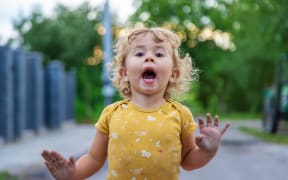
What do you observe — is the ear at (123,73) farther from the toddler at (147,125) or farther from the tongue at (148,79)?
the tongue at (148,79)

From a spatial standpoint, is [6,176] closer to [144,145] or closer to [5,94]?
[144,145]

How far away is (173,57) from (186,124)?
0.35 metres

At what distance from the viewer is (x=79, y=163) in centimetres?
394

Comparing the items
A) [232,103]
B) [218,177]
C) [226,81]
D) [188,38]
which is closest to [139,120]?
[218,177]

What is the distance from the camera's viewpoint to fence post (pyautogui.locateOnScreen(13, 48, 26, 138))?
2097 cm

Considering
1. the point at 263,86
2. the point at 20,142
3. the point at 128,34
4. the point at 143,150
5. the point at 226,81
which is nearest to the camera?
the point at 143,150

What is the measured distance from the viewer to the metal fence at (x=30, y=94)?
63.3 feet

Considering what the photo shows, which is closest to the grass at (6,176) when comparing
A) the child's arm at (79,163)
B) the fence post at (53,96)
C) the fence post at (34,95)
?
the child's arm at (79,163)

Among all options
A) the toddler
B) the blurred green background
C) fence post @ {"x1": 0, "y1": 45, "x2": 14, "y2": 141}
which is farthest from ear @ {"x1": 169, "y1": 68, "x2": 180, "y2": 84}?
the blurred green background

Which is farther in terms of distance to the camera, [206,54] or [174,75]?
[206,54]

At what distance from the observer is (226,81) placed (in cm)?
6209

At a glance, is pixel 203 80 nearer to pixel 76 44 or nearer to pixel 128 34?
pixel 76 44

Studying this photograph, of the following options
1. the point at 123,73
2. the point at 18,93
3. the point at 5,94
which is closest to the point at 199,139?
the point at 123,73

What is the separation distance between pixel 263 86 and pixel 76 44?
1048cm
